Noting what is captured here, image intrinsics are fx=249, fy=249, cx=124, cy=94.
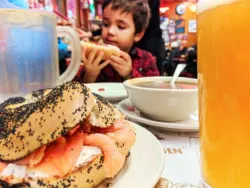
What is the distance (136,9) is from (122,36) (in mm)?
292

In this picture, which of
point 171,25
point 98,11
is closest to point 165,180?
point 98,11

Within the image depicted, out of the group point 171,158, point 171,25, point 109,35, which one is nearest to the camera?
point 171,158

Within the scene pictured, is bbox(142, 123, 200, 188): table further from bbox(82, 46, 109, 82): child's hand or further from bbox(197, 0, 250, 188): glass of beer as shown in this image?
bbox(82, 46, 109, 82): child's hand

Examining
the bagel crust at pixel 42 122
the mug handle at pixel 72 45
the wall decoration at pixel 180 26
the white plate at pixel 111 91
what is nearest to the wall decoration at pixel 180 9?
the wall decoration at pixel 180 26

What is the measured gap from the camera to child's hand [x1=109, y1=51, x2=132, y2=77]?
2.09m

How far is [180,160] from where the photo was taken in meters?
0.64

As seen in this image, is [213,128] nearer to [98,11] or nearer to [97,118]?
[97,118]

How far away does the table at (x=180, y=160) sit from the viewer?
0.54 m

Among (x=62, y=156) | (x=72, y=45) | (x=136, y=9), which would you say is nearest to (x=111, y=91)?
(x=72, y=45)

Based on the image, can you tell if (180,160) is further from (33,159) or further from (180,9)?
(180,9)

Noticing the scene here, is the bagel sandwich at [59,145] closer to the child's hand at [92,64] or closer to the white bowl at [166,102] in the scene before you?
the white bowl at [166,102]

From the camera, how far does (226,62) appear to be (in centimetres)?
40

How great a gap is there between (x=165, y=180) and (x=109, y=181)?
0.44ft

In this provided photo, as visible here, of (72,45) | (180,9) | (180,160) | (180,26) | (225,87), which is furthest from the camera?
(180,26)
